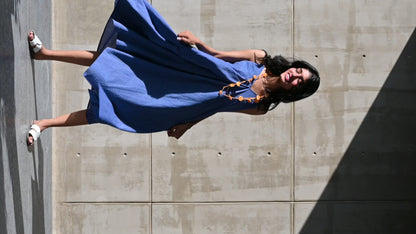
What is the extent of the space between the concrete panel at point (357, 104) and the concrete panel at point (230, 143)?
196 millimetres

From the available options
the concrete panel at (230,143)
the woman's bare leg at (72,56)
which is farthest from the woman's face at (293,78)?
the concrete panel at (230,143)

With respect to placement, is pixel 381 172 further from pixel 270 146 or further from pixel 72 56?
pixel 72 56

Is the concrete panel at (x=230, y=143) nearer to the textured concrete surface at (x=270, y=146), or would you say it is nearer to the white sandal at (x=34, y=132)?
the textured concrete surface at (x=270, y=146)

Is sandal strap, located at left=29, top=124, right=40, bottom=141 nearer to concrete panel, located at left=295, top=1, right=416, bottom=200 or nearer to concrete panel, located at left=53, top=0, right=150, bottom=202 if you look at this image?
concrete panel, located at left=53, top=0, right=150, bottom=202

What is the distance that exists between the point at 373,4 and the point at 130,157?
2.76m

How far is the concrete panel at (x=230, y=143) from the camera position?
5.72 meters

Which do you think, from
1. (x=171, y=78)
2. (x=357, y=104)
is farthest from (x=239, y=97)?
(x=357, y=104)

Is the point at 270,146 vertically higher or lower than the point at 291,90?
lower

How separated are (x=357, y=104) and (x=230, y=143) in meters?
1.29

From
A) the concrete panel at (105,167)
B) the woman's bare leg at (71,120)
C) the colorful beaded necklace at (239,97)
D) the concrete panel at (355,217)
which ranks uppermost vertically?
the colorful beaded necklace at (239,97)

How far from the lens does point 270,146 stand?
582 centimetres

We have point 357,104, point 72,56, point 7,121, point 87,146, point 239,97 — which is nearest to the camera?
point 7,121

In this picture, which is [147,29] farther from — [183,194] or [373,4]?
[373,4]

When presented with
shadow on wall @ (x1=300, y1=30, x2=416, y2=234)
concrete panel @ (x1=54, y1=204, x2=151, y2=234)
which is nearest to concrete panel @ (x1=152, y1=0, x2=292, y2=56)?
shadow on wall @ (x1=300, y1=30, x2=416, y2=234)
